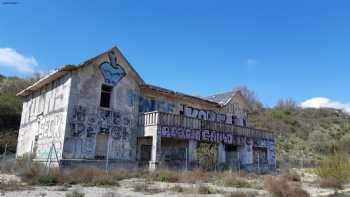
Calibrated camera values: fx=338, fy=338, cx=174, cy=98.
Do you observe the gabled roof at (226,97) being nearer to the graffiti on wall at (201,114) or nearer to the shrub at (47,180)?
the graffiti on wall at (201,114)

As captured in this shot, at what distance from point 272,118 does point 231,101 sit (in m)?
37.7

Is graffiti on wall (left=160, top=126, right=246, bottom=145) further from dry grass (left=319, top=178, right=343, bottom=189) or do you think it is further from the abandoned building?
dry grass (left=319, top=178, right=343, bottom=189)

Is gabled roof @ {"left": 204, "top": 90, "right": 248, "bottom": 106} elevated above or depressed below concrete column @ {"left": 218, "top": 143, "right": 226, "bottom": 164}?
above

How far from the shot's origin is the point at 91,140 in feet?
77.5

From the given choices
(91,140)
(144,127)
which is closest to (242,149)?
(144,127)

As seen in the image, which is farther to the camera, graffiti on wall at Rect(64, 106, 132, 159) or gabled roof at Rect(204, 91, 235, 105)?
gabled roof at Rect(204, 91, 235, 105)

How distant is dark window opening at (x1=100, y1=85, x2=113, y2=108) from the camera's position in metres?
25.3

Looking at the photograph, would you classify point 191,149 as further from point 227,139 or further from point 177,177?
point 177,177

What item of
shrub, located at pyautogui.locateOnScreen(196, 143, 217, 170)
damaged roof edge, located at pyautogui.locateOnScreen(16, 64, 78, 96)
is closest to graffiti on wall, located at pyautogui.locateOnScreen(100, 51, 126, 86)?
damaged roof edge, located at pyautogui.locateOnScreen(16, 64, 78, 96)

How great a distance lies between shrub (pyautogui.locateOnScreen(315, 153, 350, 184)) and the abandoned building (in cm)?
1035

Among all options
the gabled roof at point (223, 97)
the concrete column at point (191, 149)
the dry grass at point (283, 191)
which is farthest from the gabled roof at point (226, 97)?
the dry grass at point (283, 191)

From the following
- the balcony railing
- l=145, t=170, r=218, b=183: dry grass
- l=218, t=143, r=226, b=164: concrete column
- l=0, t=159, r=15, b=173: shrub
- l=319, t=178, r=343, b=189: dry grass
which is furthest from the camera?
l=218, t=143, r=226, b=164: concrete column

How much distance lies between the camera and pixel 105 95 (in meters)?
25.4

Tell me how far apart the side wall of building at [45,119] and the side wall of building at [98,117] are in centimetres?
66
